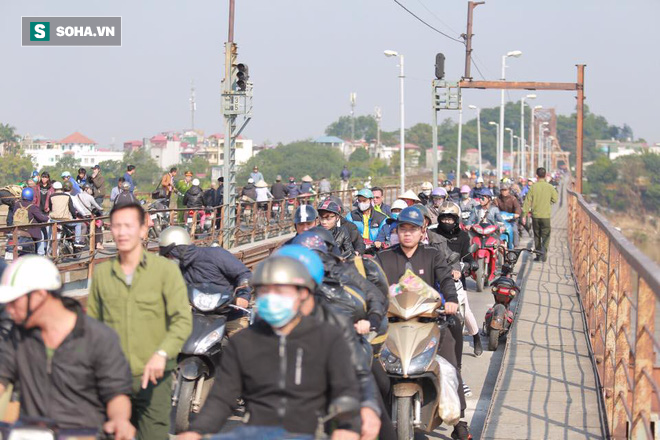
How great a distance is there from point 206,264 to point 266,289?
4.47 meters

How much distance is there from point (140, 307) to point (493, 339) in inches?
281

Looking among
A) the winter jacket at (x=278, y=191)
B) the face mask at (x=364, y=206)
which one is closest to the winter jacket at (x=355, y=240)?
the face mask at (x=364, y=206)

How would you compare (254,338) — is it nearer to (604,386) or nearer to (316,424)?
(316,424)

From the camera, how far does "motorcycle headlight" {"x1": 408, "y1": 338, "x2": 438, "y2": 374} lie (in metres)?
7.24

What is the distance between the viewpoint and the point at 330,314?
16.5ft

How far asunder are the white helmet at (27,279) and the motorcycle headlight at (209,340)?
3675mm

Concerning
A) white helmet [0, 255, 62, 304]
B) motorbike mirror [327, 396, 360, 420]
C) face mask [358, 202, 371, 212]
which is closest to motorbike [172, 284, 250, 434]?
white helmet [0, 255, 62, 304]

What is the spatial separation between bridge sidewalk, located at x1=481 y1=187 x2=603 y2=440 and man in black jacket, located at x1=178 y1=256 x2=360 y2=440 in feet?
11.9

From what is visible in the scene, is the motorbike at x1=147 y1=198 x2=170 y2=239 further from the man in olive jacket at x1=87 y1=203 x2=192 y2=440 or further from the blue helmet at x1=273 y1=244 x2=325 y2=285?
the blue helmet at x1=273 y1=244 x2=325 y2=285

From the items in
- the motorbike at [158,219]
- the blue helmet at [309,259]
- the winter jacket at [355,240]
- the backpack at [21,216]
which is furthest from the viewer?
the motorbike at [158,219]

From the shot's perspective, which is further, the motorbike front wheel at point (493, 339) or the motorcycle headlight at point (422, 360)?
the motorbike front wheel at point (493, 339)

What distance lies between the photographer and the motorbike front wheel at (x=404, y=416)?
718 centimetres

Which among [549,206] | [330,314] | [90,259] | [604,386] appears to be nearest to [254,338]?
[330,314]

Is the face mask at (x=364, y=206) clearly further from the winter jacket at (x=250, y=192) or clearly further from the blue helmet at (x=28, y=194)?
the winter jacket at (x=250, y=192)
